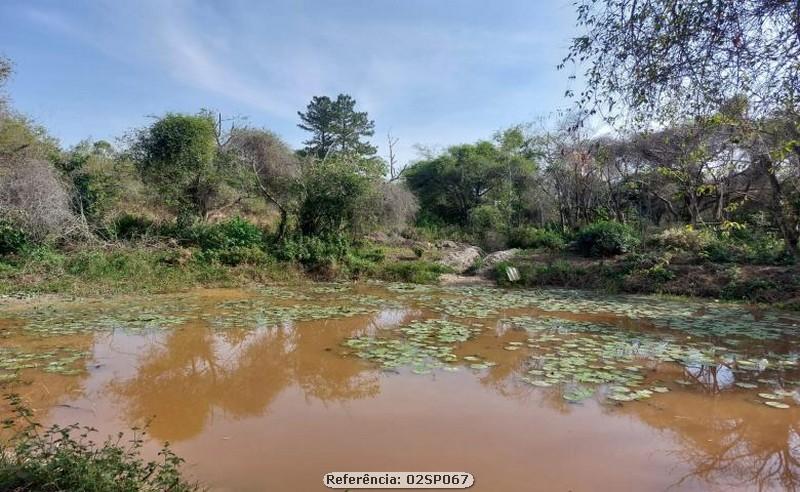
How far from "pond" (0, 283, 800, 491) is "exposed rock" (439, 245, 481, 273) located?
5.90 metres

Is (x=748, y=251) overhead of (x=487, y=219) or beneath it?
beneath

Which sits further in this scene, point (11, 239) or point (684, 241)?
point (684, 241)

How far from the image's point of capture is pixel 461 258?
50.2 ft

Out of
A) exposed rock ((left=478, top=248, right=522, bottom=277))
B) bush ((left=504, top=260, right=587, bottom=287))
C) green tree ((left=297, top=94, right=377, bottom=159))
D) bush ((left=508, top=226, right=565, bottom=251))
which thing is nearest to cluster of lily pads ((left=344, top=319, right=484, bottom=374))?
bush ((left=504, top=260, right=587, bottom=287))

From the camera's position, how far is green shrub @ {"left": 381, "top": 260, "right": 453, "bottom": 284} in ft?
43.2

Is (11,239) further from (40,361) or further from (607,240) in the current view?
(607,240)

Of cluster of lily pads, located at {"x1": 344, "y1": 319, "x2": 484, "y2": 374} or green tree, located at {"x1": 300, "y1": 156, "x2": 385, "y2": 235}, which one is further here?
green tree, located at {"x1": 300, "y1": 156, "x2": 385, "y2": 235}

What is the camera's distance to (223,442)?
11.8 feet

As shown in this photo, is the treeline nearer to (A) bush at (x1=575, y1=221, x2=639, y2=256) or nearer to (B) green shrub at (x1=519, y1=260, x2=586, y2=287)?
(A) bush at (x1=575, y1=221, x2=639, y2=256)

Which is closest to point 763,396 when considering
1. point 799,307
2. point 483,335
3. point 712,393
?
point 712,393

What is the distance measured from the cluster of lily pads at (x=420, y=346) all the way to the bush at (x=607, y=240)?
25.4 feet

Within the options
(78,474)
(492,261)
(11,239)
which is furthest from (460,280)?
(78,474)

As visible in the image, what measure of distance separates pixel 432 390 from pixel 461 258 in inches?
423

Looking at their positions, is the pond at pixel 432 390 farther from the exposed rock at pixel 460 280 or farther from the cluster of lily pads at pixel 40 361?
the exposed rock at pixel 460 280
